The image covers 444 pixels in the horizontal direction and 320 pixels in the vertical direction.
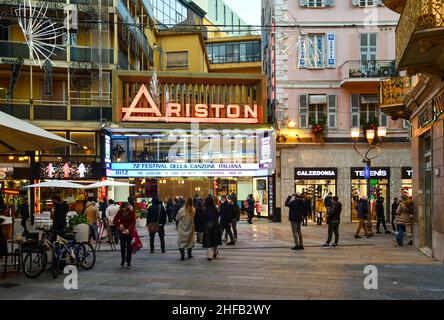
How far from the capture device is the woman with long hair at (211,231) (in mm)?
14359

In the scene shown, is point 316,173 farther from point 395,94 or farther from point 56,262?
point 56,262

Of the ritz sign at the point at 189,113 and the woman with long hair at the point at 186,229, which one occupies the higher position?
the ritz sign at the point at 189,113

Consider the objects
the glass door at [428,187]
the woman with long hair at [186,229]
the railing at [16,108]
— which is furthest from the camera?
the railing at [16,108]

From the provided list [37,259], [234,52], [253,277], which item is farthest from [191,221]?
[234,52]

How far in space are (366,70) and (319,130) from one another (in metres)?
4.10

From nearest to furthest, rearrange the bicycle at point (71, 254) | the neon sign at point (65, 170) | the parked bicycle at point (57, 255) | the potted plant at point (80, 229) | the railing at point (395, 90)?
Result: 1. the parked bicycle at point (57, 255)
2. the bicycle at point (71, 254)
3. the potted plant at point (80, 229)
4. the railing at point (395, 90)
5. the neon sign at point (65, 170)

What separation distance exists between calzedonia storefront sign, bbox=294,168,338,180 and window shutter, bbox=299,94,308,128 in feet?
8.03

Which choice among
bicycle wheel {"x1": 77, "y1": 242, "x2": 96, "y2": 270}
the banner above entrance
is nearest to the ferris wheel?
the banner above entrance

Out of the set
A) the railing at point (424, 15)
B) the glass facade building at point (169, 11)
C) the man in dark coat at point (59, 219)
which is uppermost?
the glass facade building at point (169, 11)

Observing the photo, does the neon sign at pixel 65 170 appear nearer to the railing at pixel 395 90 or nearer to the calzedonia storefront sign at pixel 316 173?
the calzedonia storefront sign at pixel 316 173

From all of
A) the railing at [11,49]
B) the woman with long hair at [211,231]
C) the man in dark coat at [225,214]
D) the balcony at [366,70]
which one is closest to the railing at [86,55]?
the railing at [11,49]

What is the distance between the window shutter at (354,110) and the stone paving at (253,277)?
13875mm

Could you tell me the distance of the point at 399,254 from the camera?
16.0m
